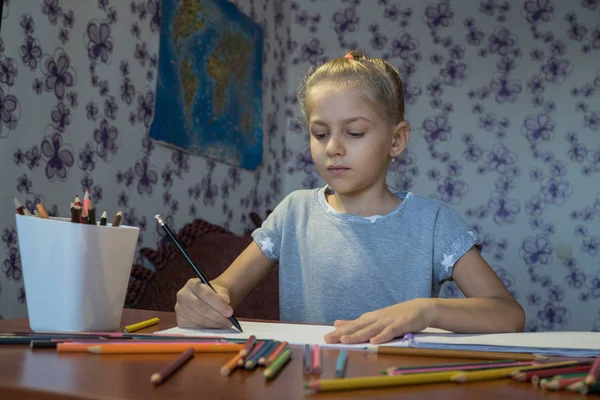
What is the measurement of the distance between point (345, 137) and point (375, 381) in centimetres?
67

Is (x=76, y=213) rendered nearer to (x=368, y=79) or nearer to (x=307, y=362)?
(x=307, y=362)

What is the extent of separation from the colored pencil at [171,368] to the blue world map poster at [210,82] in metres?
1.52

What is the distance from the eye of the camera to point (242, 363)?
55 centimetres

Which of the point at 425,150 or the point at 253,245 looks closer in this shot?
the point at 253,245

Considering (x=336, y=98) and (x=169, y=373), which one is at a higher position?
(x=336, y=98)

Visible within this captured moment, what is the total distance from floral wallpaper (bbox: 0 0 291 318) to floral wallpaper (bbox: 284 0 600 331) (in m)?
1.19

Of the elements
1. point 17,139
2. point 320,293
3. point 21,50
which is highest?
point 21,50

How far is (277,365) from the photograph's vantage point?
0.54m

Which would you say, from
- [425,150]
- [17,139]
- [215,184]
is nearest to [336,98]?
[17,139]

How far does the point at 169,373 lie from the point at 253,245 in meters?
0.75

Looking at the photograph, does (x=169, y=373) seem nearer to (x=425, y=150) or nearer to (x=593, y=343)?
(x=593, y=343)

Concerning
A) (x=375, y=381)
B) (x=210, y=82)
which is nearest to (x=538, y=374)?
(x=375, y=381)

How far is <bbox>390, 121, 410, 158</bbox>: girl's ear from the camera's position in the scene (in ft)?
4.05

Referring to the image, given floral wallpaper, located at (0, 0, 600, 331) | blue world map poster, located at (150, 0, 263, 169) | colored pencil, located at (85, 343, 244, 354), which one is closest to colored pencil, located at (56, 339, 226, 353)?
colored pencil, located at (85, 343, 244, 354)
